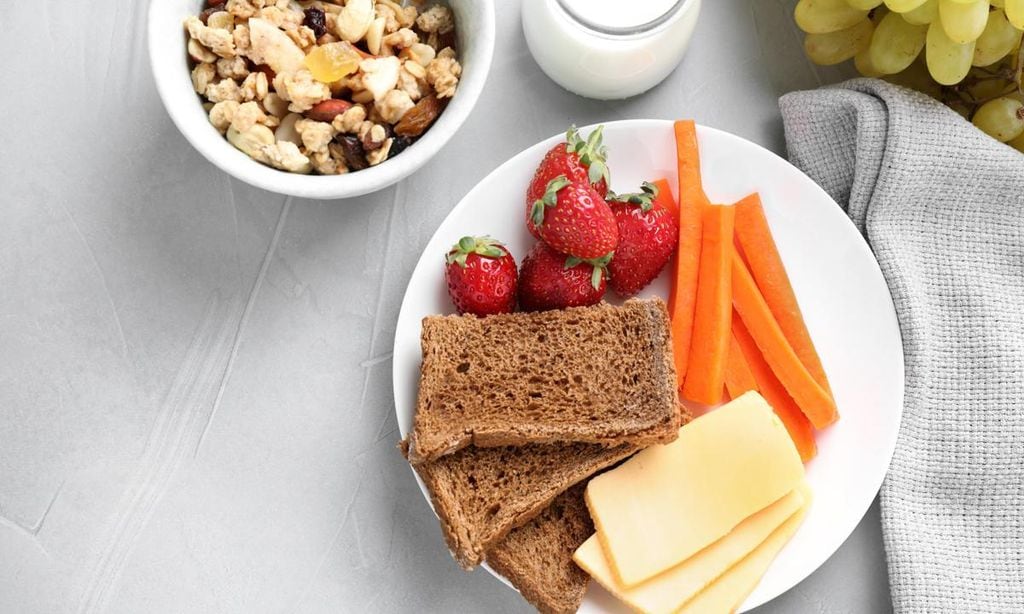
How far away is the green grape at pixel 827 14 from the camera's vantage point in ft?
4.49

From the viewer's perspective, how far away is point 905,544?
4.60 feet

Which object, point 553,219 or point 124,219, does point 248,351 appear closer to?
point 124,219

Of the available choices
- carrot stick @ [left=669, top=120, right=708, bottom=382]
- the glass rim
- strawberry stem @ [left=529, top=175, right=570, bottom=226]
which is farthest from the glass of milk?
strawberry stem @ [left=529, top=175, right=570, bottom=226]

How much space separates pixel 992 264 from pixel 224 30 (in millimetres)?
1154

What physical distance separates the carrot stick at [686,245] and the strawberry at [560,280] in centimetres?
12

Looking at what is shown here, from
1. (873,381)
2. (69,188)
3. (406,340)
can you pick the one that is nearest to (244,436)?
(406,340)

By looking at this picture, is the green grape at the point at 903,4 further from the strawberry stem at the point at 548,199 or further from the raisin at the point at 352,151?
the raisin at the point at 352,151

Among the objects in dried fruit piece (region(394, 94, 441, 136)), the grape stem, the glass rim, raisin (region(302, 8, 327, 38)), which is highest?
Result: the grape stem

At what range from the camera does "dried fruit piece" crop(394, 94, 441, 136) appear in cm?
125

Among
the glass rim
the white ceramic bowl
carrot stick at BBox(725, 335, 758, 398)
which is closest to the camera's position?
the white ceramic bowl

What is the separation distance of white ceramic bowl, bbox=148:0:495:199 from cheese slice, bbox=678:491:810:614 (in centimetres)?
70

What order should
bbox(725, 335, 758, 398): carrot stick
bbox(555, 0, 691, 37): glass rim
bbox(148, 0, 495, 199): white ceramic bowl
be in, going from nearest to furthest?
bbox(148, 0, 495, 199): white ceramic bowl → bbox(555, 0, 691, 37): glass rim → bbox(725, 335, 758, 398): carrot stick

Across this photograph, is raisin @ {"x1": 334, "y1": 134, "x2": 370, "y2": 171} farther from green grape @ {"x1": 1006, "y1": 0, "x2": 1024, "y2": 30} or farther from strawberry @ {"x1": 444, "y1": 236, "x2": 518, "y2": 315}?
green grape @ {"x1": 1006, "y1": 0, "x2": 1024, "y2": 30}

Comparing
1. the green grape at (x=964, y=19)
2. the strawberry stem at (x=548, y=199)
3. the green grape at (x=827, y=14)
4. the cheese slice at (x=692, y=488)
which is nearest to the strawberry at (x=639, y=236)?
the strawberry stem at (x=548, y=199)
